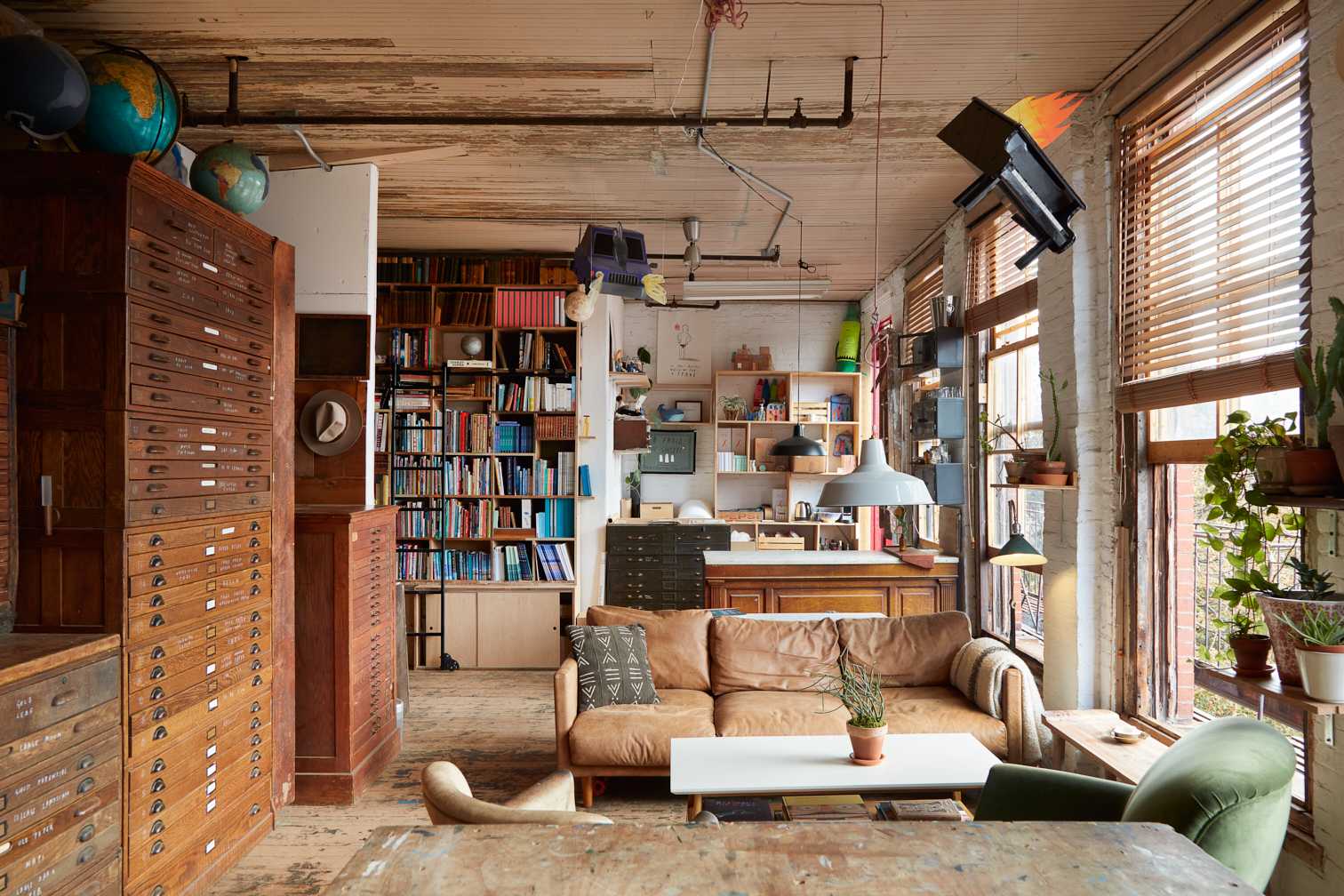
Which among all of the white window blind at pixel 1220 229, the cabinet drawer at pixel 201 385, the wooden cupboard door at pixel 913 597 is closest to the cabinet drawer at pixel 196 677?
the cabinet drawer at pixel 201 385

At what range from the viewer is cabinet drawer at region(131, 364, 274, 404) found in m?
2.76

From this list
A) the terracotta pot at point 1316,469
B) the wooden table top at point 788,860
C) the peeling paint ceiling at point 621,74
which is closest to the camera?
the wooden table top at point 788,860

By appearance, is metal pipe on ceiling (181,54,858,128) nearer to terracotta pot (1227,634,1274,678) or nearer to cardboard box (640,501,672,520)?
terracotta pot (1227,634,1274,678)

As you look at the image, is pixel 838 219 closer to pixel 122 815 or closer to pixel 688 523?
pixel 688 523

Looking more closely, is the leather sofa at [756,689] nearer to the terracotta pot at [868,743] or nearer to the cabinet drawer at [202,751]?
the terracotta pot at [868,743]

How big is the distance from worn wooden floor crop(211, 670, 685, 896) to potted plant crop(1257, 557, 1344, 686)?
2.50 metres

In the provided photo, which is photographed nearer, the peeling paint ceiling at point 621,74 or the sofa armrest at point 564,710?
the peeling paint ceiling at point 621,74

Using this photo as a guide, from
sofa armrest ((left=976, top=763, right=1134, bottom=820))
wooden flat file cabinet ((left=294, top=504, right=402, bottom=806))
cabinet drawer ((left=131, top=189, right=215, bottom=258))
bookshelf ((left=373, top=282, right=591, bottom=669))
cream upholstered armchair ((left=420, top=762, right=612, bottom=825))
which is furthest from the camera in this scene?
bookshelf ((left=373, top=282, right=591, bottom=669))

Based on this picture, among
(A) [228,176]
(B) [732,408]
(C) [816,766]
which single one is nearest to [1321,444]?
(C) [816,766]

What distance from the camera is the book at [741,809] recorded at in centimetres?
295

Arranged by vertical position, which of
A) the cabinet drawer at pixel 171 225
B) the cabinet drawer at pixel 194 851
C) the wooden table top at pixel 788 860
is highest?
the cabinet drawer at pixel 171 225

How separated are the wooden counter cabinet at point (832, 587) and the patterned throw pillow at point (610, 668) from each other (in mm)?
1474

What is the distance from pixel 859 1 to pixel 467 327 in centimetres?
435

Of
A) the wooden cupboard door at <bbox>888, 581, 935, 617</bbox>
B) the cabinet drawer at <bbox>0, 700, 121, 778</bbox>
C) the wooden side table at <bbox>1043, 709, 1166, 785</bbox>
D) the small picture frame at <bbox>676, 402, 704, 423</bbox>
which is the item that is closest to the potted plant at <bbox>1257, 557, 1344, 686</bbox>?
the wooden side table at <bbox>1043, 709, 1166, 785</bbox>
